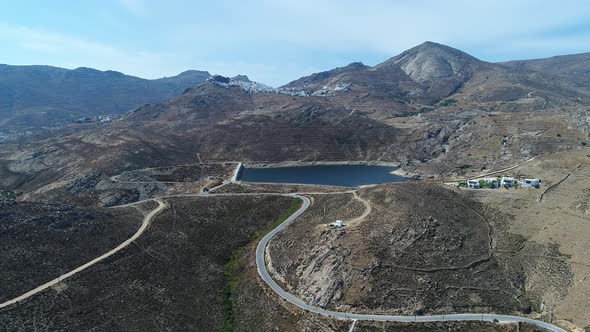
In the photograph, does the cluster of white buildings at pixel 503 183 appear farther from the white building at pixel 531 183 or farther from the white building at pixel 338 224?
the white building at pixel 338 224

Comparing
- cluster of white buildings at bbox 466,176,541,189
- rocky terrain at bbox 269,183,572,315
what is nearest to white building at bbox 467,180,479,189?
cluster of white buildings at bbox 466,176,541,189

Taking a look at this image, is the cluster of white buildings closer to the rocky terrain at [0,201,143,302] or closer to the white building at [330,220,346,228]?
the white building at [330,220,346,228]

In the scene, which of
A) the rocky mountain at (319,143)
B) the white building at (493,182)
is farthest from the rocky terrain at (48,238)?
the white building at (493,182)

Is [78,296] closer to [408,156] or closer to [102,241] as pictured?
[102,241]

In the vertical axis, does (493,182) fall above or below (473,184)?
above

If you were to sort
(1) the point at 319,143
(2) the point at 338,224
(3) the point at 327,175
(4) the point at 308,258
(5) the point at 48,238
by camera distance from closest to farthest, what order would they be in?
(4) the point at 308,258 < (5) the point at 48,238 < (2) the point at 338,224 < (3) the point at 327,175 < (1) the point at 319,143

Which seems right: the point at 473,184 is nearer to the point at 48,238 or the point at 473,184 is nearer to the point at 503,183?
the point at 503,183

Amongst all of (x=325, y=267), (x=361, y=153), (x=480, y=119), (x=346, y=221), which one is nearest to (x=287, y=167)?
(x=361, y=153)

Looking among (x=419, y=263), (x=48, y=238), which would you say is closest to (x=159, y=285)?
(x=48, y=238)
